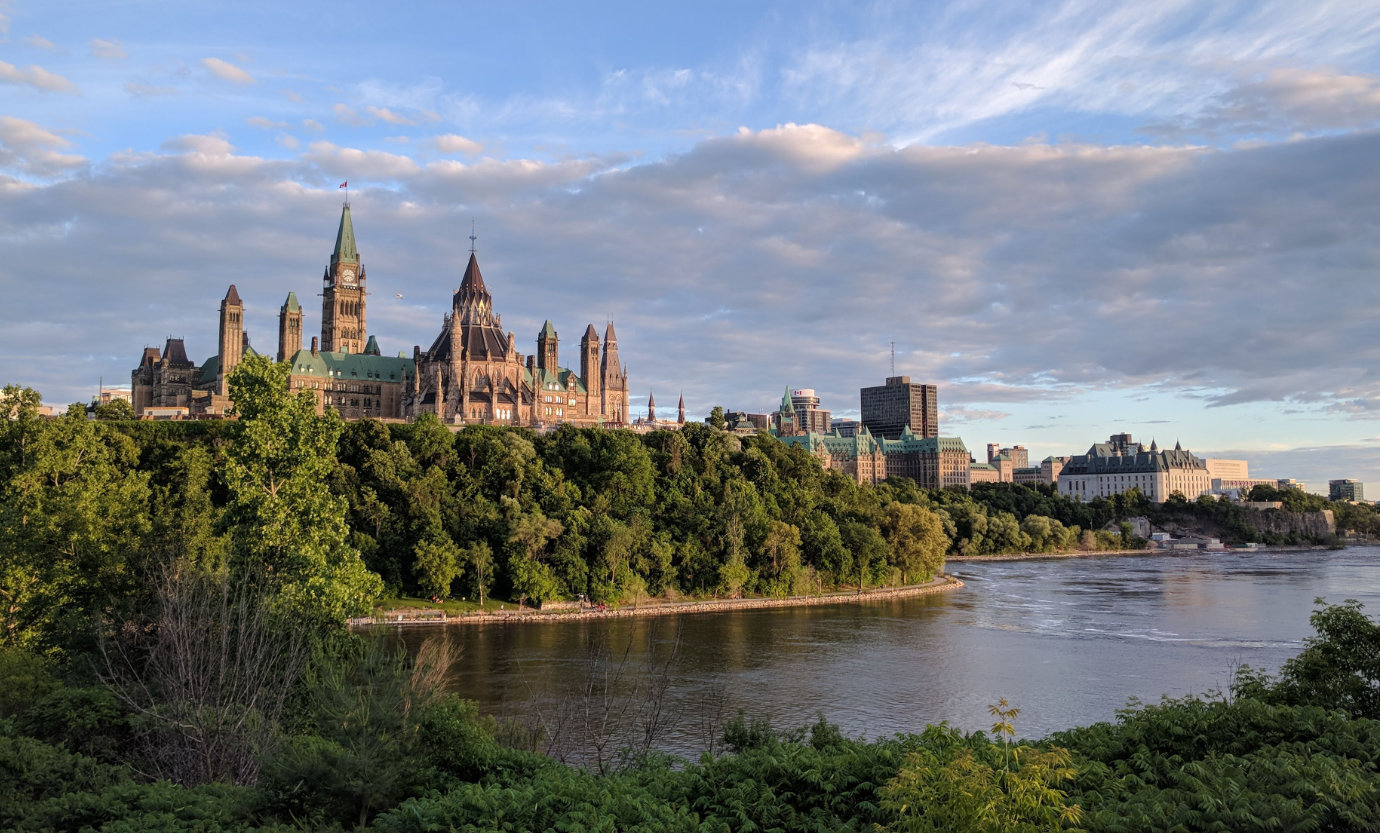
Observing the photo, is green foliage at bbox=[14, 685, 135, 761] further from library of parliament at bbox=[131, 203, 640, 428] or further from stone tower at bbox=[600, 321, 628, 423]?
stone tower at bbox=[600, 321, 628, 423]

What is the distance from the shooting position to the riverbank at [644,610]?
2670 inches

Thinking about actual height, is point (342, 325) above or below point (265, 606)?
above

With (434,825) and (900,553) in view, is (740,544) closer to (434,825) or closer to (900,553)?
(900,553)

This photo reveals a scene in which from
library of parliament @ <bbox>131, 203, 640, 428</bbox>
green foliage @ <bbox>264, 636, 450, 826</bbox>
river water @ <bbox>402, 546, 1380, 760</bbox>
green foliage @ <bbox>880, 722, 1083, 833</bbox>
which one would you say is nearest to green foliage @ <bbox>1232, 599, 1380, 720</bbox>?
river water @ <bbox>402, 546, 1380, 760</bbox>

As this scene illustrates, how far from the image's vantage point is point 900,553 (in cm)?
9769

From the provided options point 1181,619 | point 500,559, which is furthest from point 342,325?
point 1181,619

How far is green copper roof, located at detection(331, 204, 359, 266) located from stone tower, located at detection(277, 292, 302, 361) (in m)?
13.9

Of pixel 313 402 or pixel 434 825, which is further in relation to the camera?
pixel 313 402

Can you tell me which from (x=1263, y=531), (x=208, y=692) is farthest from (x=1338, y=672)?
(x=1263, y=531)

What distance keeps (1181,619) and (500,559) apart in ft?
175

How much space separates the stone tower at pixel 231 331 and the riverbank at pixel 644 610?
106m

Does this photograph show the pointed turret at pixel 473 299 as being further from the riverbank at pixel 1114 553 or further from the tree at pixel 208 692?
the tree at pixel 208 692

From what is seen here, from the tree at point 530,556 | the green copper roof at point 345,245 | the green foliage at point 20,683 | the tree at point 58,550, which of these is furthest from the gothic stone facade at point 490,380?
the green foliage at point 20,683

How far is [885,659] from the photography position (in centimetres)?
5547
